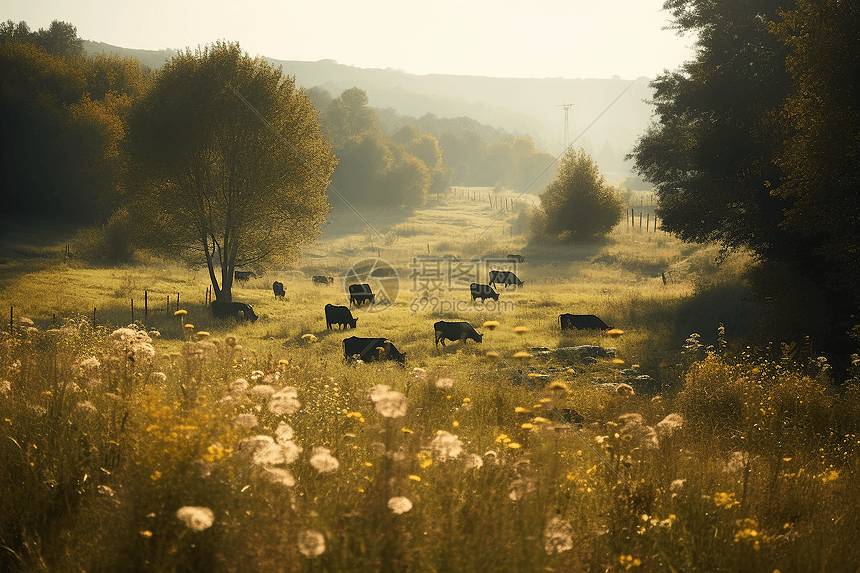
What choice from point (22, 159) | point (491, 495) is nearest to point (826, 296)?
point (491, 495)

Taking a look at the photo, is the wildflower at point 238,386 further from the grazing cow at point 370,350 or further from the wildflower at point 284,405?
the grazing cow at point 370,350

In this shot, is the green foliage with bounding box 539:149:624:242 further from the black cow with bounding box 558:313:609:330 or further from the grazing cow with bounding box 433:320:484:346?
the grazing cow with bounding box 433:320:484:346

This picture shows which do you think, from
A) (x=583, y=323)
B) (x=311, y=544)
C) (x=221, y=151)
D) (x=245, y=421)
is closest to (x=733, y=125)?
(x=583, y=323)

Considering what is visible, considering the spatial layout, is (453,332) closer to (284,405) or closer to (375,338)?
(375,338)

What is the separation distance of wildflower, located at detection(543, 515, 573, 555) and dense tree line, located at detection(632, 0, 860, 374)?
1136 centimetres

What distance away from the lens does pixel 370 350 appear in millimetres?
16297

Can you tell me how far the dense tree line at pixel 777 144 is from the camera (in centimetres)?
1170

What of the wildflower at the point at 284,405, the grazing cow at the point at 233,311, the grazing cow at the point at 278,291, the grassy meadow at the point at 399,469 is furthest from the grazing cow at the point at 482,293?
the wildflower at the point at 284,405

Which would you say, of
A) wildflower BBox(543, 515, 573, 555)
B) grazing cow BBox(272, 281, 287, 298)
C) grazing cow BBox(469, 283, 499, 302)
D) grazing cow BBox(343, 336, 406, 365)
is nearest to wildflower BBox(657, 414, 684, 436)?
wildflower BBox(543, 515, 573, 555)

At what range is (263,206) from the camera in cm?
2717

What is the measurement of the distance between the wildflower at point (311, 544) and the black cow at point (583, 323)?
18.4 meters

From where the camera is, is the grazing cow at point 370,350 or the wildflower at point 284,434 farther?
the grazing cow at point 370,350

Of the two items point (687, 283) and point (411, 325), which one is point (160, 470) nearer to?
point (411, 325)

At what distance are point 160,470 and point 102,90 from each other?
63.5 m
